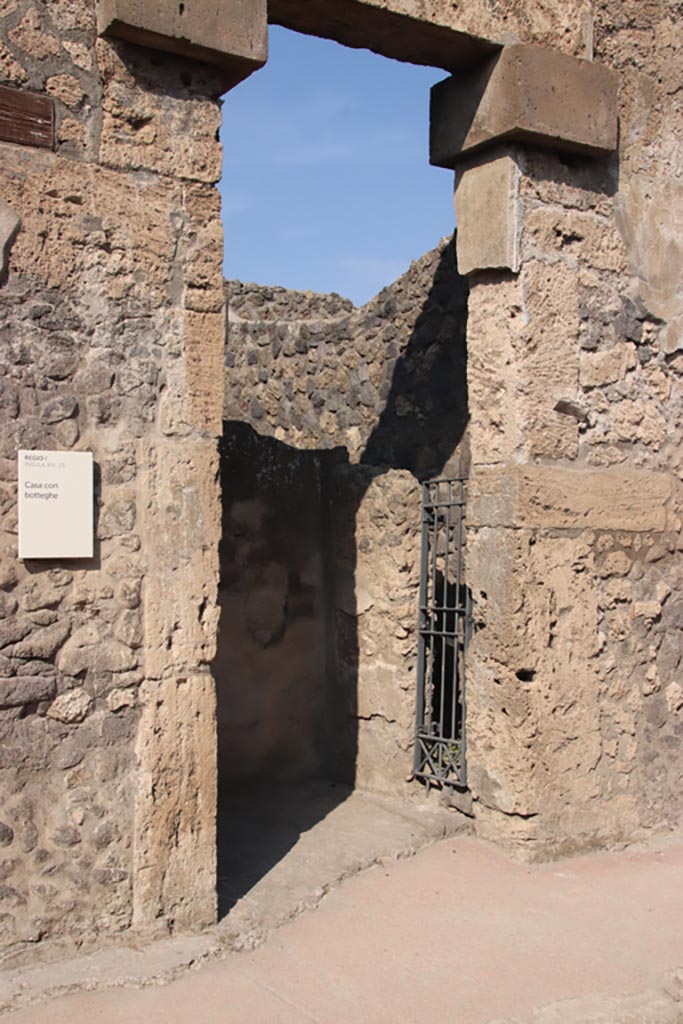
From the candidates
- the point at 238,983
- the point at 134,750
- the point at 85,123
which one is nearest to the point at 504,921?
the point at 238,983

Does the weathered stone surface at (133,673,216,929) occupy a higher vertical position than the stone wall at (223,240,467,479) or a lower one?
lower

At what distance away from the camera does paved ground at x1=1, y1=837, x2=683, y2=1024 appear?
11.1ft

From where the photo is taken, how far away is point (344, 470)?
18.2 ft

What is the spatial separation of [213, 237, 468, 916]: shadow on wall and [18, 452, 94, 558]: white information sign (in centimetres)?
154

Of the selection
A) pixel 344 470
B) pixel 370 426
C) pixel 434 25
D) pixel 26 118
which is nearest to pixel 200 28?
pixel 26 118

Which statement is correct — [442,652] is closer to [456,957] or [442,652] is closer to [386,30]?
[456,957]

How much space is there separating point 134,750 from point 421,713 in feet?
6.23

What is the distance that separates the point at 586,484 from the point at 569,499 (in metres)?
0.13

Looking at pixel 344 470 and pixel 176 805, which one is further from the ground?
pixel 344 470

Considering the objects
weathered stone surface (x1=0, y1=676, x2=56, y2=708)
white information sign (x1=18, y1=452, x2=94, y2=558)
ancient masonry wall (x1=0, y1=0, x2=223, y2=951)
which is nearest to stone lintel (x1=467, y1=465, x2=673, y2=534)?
ancient masonry wall (x1=0, y1=0, x2=223, y2=951)

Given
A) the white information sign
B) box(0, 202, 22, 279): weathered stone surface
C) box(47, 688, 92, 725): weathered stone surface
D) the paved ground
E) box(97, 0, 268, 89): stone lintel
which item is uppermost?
box(97, 0, 268, 89): stone lintel

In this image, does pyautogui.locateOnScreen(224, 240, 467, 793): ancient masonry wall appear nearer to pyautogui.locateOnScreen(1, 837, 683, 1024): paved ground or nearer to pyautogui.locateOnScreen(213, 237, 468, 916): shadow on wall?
pyautogui.locateOnScreen(213, 237, 468, 916): shadow on wall

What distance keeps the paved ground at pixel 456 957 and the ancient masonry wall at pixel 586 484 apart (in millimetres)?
371

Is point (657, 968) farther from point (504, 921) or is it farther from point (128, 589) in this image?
point (128, 589)
